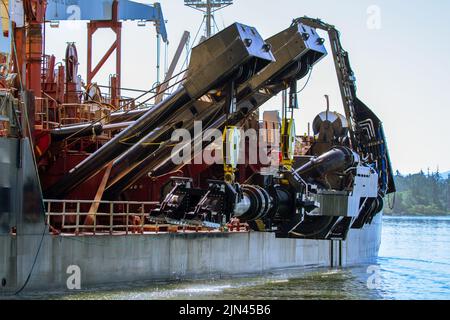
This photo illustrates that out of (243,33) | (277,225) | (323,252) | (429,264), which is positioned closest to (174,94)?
(243,33)

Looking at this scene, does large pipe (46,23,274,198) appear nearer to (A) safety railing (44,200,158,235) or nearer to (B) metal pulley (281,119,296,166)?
(B) metal pulley (281,119,296,166)

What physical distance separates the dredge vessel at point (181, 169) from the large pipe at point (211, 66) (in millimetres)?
42

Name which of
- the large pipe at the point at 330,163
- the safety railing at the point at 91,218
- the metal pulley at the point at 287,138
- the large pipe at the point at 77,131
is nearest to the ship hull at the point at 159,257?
the safety railing at the point at 91,218

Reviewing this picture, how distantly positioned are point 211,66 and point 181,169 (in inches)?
448

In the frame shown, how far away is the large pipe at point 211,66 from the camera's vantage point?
2411 cm

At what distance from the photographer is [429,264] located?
1932 inches

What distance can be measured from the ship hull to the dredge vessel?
0.17 ft

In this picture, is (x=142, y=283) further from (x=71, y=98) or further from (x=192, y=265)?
(x=71, y=98)

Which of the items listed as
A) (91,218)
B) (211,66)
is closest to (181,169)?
(91,218)

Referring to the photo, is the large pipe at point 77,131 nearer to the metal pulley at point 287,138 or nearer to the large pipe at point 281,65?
the large pipe at point 281,65

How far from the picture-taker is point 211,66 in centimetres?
2464

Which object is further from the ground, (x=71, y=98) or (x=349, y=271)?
(x=71, y=98)

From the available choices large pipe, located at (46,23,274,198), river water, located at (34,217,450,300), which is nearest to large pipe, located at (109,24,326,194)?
large pipe, located at (46,23,274,198)

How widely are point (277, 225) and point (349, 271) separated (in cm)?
1575
